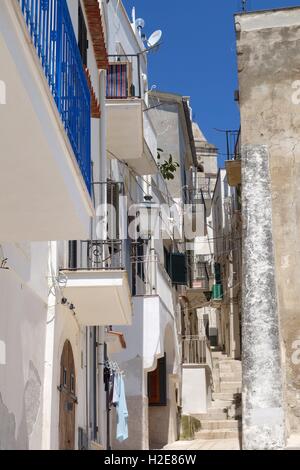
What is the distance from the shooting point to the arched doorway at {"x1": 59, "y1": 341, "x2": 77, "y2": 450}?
8844mm

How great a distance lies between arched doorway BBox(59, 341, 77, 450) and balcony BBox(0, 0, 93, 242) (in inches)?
112

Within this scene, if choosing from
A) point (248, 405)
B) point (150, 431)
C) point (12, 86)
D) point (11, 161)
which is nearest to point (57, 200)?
point (11, 161)

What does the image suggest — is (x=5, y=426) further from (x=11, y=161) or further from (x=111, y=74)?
(x=111, y=74)

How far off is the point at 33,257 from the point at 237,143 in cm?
1171

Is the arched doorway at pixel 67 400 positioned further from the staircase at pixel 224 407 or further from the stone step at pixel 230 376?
the stone step at pixel 230 376

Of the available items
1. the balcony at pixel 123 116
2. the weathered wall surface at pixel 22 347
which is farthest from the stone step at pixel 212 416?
the weathered wall surface at pixel 22 347

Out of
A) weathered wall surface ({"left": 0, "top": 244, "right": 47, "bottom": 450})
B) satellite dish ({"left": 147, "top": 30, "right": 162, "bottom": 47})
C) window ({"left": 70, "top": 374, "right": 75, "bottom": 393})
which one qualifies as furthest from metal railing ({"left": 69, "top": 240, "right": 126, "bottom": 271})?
satellite dish ({"left": 147, "top": 30, "right": 162, "bottom": 47})

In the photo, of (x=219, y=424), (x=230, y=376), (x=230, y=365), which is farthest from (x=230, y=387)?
(x=219, y=424)

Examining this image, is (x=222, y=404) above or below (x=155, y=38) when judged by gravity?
below

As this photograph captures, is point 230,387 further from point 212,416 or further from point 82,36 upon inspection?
point 82,36

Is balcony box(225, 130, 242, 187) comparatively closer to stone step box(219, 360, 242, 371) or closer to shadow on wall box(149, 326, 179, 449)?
shadow on wall box(149, 326, 179, 449)

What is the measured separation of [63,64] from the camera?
619 cm

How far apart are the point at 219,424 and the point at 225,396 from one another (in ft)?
16.6

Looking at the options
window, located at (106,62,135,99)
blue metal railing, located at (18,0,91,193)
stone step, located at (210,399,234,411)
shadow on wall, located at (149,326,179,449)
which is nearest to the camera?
blue metal railing, located at (18,0,91,193)
